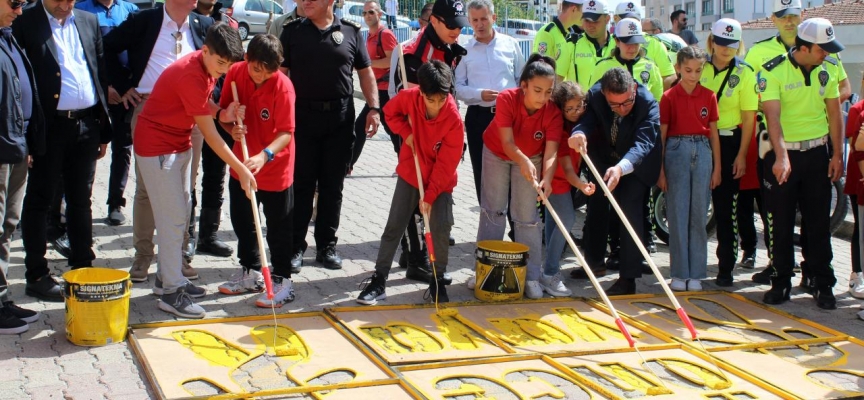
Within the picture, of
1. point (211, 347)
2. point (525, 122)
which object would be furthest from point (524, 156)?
point (211, 347)

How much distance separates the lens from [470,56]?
757cm

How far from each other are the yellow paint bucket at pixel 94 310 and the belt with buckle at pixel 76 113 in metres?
1.12

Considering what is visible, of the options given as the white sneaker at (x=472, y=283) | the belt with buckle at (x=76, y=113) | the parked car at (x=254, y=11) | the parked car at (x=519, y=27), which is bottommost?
the white sneaker at (x=472, y=283)

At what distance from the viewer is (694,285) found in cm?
730

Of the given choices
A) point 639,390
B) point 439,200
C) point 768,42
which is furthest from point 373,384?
point 768,42

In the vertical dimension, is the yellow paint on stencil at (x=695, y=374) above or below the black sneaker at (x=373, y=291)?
below

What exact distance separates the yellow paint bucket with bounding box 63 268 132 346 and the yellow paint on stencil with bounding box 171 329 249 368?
349 millimetres

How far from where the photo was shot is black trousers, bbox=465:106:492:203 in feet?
24.6

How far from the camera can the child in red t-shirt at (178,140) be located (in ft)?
19.1

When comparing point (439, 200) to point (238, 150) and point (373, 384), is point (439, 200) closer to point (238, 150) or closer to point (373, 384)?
point (238, 150)

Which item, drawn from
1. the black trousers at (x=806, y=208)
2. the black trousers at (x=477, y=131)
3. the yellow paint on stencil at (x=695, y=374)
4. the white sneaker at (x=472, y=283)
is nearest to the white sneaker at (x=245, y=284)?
the white sneaker at (x=472, y=283)

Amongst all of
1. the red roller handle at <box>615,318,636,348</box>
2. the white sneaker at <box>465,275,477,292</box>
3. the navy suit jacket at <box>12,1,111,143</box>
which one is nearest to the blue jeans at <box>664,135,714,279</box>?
the white sneaker at <box>465,275,477,292</box>

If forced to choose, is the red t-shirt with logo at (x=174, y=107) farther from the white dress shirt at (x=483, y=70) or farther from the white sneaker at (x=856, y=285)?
the white sneaker at (x=856, y=285)

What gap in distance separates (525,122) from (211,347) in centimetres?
252
